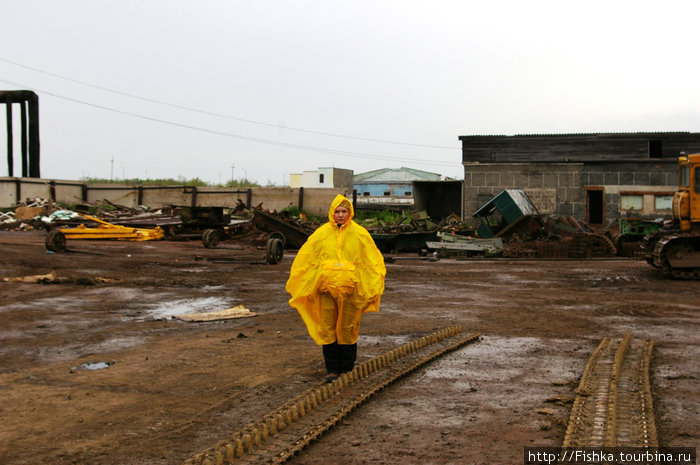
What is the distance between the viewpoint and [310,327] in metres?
6.54

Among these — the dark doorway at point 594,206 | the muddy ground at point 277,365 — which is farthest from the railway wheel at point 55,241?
the dark doorway at point 594,206

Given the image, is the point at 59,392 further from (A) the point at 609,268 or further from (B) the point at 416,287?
(A) the point at 609,268

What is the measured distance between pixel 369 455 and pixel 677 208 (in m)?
16.1

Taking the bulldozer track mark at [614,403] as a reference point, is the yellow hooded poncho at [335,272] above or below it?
above

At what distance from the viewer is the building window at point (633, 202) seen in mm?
35219

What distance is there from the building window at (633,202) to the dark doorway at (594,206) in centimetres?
114

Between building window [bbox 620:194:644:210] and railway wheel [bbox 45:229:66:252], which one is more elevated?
building window [bbox 620:194:644:210]

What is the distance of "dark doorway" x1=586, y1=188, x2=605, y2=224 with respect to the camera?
36250 mm

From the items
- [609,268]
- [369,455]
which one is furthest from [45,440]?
[609,268]

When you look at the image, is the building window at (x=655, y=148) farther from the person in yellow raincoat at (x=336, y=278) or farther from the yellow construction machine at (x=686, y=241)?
the person in yellow raincoat at (x=336, y=278)

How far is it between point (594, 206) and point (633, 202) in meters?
1.94

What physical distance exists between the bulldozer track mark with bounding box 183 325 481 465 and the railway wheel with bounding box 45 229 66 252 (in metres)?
14.8

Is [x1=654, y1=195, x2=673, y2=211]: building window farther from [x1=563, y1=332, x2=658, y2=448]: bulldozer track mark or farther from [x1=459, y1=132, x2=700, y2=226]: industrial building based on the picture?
[x1=563, y1=332, x2=658, y2=448]: bulldozer track mark

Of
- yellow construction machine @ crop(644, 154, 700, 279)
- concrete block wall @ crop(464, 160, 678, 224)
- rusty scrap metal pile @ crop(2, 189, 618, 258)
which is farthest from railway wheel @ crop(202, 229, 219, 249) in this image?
concrete block wall @ crop(464, 160, 678, 224)
